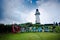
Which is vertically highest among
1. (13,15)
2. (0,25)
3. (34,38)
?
(13,15)

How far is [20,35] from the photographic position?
2.99m

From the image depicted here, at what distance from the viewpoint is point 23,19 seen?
307cm

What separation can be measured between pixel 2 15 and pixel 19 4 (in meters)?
0.42

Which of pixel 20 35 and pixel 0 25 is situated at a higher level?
pixel 0 25

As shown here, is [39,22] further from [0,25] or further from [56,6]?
[0,25]

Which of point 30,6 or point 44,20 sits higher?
point 30,6

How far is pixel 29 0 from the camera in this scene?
3098 millimetres

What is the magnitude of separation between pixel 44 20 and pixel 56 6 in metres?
0.40

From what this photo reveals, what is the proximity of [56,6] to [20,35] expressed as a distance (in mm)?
974

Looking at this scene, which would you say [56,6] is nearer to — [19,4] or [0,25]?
[19,4]

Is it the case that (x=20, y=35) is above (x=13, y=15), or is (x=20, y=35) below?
below

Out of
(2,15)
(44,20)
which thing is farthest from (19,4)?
(44,20)

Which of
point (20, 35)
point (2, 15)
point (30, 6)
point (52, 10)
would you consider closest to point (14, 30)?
point (20, 35)

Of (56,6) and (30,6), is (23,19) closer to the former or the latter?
(30,6)
